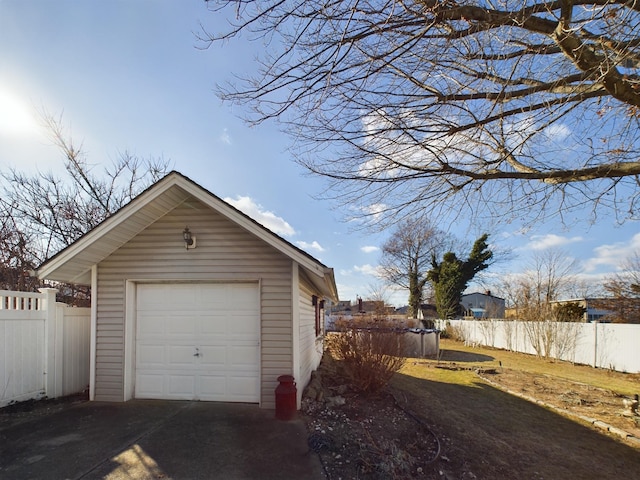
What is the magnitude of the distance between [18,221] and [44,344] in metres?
8.46

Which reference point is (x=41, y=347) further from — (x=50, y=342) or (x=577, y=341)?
(x=577, y=341)

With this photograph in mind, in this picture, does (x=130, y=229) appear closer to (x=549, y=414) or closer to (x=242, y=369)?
(x=242, y=369)

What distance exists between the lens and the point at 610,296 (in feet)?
57.0

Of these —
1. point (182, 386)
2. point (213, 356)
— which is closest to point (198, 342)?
point (213, 356)

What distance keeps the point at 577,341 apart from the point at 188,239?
15.5 meters

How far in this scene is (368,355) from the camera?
7727 millimetres

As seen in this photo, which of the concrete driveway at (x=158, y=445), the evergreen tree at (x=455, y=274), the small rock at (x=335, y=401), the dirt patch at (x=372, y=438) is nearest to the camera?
the concrete driveway at (x=158, y=445)

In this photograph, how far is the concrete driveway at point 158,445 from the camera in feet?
13.9

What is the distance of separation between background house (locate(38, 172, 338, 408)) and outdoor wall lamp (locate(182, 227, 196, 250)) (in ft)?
0.08

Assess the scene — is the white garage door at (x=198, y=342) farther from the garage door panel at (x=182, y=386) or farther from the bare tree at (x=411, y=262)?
the bare tree at (x=411, y=262)

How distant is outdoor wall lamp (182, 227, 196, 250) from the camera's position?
22.0 ft

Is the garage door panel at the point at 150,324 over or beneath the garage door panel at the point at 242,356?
over

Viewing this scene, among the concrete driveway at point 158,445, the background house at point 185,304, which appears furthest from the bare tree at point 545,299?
the concrete driveway at point 158,445

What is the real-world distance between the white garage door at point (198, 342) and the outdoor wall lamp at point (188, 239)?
32.1 inches
